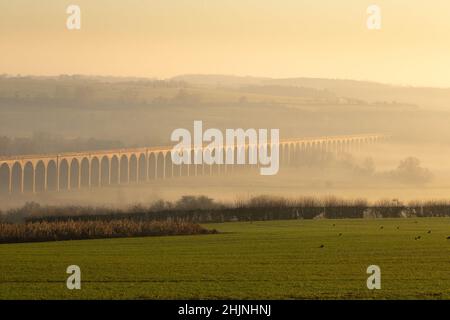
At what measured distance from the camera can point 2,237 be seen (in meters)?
60.3

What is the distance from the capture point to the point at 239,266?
43.4 meters

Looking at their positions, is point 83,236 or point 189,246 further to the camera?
point 83,236

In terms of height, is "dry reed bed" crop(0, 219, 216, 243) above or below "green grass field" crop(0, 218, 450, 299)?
above

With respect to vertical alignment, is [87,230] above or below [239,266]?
above

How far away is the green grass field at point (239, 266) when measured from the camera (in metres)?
34.2

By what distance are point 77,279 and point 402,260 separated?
17.5 meters

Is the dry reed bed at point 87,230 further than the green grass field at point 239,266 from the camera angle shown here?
Yes

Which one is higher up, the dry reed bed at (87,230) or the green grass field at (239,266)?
the dry reed bed at (87,230)

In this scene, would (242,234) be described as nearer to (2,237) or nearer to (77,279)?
(2,237)

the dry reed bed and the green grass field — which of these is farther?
the dry reed bed

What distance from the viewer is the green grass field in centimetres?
3416

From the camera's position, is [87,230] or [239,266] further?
[87,230]
